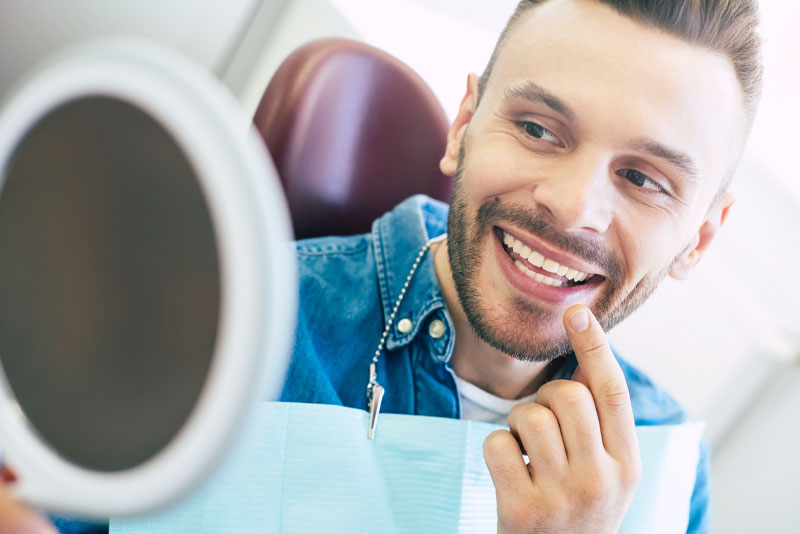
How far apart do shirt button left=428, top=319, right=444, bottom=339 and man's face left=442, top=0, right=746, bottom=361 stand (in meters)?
0.06

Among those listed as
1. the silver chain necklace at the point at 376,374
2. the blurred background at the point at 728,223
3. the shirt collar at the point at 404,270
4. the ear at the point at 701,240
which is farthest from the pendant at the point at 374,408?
the blurred background at the point at 728,223

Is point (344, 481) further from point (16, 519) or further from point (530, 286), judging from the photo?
point (16, 519)

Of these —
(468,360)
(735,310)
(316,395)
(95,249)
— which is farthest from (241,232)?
(735,310)

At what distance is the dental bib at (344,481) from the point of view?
689 millimetres

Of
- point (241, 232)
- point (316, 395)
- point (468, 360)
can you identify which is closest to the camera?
point (241, 232)

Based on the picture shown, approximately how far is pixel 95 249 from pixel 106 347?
0.05 m

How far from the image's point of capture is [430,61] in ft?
4.67

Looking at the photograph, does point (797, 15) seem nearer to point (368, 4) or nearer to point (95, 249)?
point (368, 4)

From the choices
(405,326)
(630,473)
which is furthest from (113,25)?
(630,473)

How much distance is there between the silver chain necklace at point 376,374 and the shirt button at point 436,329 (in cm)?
5

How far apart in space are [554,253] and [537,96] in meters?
0.19

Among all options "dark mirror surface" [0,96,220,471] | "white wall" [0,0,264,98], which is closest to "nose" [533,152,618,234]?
→ "dark mirror surface" [0,96,220,471]

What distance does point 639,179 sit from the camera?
766 mm

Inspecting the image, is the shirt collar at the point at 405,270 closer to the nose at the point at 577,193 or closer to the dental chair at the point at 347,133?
the dental chair at the point at 347,133
